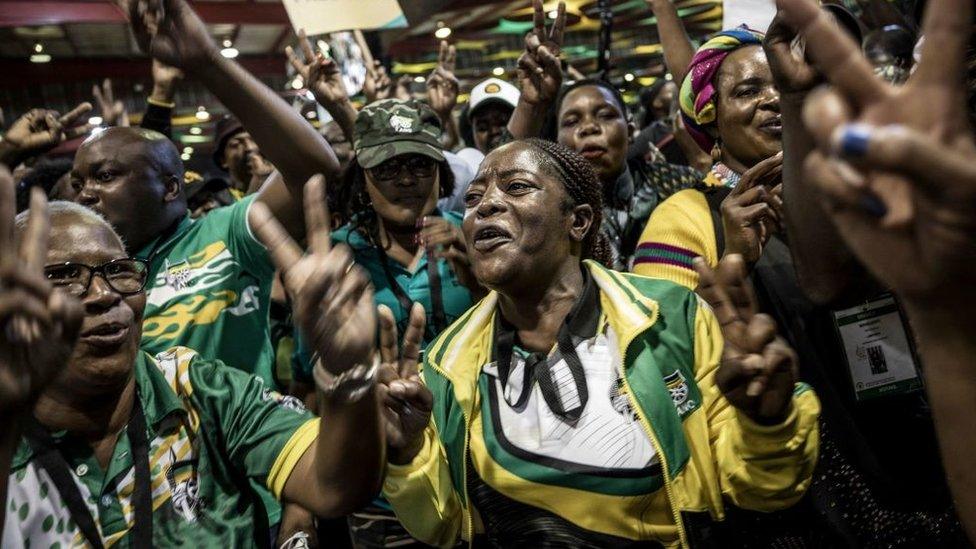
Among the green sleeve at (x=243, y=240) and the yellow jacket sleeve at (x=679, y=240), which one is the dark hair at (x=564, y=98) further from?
the green sleeve at (x=243, y=240)

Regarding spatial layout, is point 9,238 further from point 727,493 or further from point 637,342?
point 727,493

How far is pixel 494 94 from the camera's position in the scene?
500cm

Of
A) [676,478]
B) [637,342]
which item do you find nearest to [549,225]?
[637,342]

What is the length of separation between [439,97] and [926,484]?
337 cm

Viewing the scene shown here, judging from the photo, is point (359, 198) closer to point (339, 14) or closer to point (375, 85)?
point (339, 14)

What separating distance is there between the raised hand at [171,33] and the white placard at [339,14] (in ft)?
4.84

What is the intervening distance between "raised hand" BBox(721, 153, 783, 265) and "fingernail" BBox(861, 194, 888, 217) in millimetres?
1311

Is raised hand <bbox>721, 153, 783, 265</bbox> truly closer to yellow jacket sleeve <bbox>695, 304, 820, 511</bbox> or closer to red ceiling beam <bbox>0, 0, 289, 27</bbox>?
yellow jacket sleeve <bbox>695, 304, 820, 511</bbox>

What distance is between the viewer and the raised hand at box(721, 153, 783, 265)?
2393 mm

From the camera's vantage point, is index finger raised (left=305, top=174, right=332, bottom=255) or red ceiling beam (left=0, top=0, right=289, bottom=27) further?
red ceiling beam (left=0, top=0, right=289, bottom=27)

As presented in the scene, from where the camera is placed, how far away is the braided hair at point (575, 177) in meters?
2.71

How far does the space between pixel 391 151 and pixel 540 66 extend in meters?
0.71

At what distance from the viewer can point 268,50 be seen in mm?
17344

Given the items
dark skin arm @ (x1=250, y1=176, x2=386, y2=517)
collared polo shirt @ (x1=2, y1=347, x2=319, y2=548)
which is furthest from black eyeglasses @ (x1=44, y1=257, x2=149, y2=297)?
dark skin arm @ (x1=250, y1=176, x2=386, y2=517)
